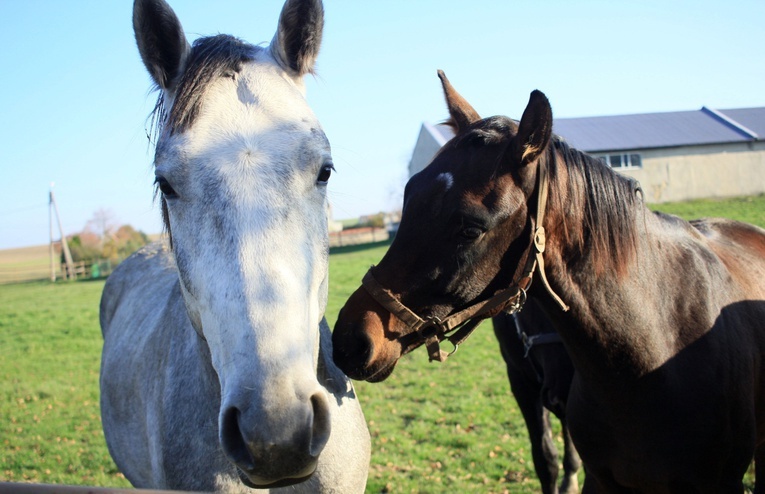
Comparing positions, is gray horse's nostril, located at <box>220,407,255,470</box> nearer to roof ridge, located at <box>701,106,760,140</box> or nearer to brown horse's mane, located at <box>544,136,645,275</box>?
brown horse's mane, located at <box>544,136,645,275</box>

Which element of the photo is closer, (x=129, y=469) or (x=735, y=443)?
(x=735, y=443)

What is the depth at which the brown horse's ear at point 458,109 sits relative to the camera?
3.05m

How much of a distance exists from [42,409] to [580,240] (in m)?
9.66

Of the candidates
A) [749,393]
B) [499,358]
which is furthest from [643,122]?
[749,393]

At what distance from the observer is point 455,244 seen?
244 centimetres

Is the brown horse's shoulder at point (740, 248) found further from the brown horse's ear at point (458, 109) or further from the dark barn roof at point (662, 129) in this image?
the dark barn roof at point (662, 129)

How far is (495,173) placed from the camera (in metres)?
2.49

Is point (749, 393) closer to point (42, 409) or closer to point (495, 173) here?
point (495, 173)

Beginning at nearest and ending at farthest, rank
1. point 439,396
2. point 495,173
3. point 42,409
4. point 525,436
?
point 495,173 < point 525,436 < point 439,396 < point 42,409

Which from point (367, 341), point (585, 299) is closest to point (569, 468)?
point (585, 299)

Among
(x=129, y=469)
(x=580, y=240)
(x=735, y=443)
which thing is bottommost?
(x=129, y=469)

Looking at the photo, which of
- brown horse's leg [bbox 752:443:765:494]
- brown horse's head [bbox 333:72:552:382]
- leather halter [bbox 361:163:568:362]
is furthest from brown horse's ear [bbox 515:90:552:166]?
brown horse's leg [bbox 752:443:765:494]

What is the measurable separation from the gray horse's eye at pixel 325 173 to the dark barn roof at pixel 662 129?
3112 cm

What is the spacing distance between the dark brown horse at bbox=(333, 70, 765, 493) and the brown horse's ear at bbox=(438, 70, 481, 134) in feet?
1.23
